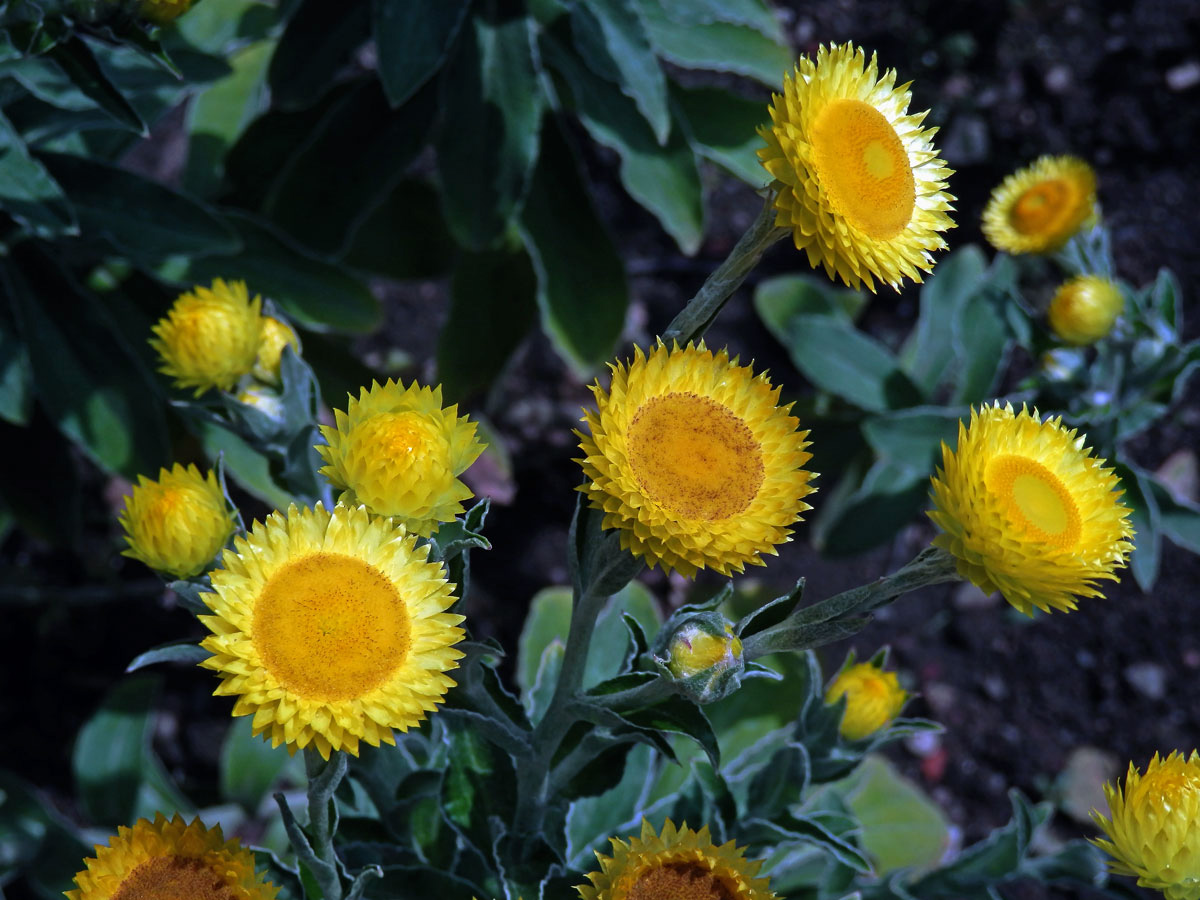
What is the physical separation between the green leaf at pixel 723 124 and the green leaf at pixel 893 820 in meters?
1.61

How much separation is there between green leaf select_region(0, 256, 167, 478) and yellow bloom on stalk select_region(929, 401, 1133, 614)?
5.74ft

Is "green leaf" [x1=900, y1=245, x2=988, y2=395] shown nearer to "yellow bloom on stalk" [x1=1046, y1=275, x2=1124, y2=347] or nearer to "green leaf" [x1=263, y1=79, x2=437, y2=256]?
"yellow bloom on stalk" [x1=1046, y1=275, x2=1124, y2=347]

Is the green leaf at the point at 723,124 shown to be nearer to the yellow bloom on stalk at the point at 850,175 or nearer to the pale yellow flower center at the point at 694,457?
the yellow bloom on stalk at the point at 850,175

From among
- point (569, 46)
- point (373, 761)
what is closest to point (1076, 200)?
point (569, 46)

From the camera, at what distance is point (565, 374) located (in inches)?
141

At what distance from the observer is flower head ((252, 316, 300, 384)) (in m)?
1.68

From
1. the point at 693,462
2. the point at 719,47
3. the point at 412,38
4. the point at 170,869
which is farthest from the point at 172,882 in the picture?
the point at 719,47

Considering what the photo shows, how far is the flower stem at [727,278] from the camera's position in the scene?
1316mm

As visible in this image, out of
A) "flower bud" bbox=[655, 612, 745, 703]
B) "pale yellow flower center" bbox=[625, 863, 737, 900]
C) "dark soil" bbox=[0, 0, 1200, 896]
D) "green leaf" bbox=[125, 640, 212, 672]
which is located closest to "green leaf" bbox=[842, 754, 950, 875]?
"dark soil" bbox=[0, 0, 1200, 896]

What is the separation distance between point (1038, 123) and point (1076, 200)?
1.83m

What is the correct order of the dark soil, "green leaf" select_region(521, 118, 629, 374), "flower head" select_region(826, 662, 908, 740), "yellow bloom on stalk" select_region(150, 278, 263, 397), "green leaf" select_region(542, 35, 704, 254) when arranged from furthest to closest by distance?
the dark soil
"green leaf" select_region(521, 118, 629, 374)
"green leaf" select_region(542, 35, 704, 254)
"flower head" select_region(826, 662, 908, 740)
"yellow bloom on stalk" select_region(150, 278, 263, 397)

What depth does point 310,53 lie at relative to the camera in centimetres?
259

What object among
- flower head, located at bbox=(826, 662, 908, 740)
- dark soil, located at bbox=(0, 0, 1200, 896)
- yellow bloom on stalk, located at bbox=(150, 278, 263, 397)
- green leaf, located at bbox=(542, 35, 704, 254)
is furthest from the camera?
dark soil, located at bbox=(0, 0, 1200, 896)

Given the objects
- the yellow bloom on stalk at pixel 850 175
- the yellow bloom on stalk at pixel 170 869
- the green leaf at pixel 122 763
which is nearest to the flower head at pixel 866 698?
the yellow bloom on stalk at pixel 850 175
